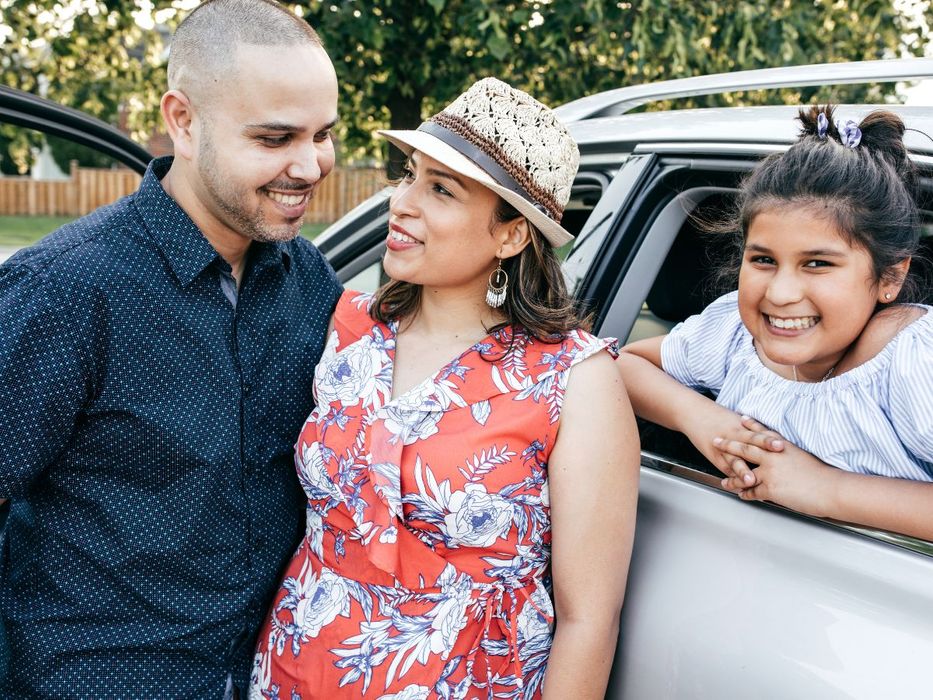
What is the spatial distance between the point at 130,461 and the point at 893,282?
1.46 meters

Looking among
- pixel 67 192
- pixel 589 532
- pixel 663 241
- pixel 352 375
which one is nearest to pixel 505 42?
pixel 663 241

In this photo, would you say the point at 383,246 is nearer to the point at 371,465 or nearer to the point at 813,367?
the point at 371,465

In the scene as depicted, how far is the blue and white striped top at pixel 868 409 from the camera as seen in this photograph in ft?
5.01

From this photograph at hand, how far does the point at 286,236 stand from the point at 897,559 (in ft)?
4.32

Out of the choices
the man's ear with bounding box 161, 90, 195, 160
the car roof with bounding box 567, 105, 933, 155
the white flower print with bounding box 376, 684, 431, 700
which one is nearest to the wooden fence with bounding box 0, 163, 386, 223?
the car roof with bounding box 567, 105, 933, 155

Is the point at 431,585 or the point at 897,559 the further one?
the point at 431,585

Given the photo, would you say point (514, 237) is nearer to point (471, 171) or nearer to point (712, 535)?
point (471, 171)

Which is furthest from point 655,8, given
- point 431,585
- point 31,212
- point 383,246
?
point 31,212

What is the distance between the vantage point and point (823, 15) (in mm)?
7340

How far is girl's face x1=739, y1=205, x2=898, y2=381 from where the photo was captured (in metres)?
1.63

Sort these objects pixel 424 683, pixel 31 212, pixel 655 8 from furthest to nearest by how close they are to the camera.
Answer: pixel 31 212, pixel 655 8, pixel 424 683

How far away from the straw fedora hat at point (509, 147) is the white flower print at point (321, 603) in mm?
850

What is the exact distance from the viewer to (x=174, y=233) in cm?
189

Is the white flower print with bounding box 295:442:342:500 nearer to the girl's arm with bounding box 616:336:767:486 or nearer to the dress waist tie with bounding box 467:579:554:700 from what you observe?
the dress waist tie with bounding box 467:579:554:700
